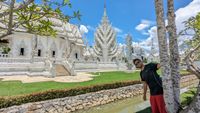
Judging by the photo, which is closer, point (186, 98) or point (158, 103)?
point (158, 103)

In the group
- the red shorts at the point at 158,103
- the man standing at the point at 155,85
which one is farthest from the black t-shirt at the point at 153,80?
the red shorts at the point at 158,103

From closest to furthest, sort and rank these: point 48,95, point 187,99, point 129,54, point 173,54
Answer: point 173,54, point 187,99, point 48,95, point 129,54

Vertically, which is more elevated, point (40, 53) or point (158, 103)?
point (40, 53)

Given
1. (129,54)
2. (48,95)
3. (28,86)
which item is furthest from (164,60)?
(129,54)

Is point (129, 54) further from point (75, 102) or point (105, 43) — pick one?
point (75, 102)

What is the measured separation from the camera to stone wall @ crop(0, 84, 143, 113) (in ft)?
33.5

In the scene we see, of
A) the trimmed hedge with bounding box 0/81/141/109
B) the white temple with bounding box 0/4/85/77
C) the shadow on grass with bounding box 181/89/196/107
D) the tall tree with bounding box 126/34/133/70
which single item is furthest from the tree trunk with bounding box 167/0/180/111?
the tall tree with bounding box 126/34/133/70

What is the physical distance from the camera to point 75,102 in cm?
1287

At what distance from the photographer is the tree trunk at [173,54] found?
579cm

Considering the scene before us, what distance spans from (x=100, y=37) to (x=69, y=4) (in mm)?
50870

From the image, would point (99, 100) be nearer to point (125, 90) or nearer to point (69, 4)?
point (125, 90)

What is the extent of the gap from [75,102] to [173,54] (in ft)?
27.4

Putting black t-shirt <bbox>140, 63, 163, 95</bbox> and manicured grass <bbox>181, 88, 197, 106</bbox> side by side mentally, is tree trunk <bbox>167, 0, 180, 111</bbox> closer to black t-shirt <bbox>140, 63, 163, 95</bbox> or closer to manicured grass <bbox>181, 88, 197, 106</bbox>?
black t-shirt <bbox>140, 63, 163, 95</bbox>

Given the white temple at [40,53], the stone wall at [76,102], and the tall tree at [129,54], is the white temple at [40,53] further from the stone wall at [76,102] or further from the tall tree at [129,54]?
the tall tree at [129,54]
